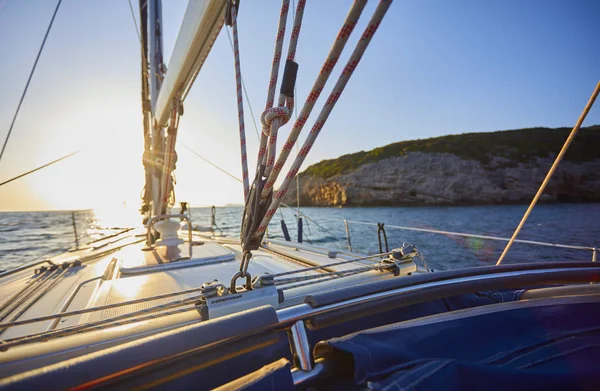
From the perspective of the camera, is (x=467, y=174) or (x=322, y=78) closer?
(x=322, y=78)

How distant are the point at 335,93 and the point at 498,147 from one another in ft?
188

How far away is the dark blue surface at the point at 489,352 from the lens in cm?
64

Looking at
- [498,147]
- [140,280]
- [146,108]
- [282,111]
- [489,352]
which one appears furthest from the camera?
[498,147]

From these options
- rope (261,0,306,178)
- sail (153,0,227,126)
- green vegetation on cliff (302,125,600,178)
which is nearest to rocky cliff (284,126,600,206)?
green vegetation on cliff (302,125,600,178)

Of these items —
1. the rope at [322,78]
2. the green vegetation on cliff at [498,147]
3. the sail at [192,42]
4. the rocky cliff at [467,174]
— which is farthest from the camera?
the green vegetation on cliff at [498,147]

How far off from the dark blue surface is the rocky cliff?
44.9 metres

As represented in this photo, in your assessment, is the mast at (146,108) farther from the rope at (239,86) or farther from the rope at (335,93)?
the rope at (335,93)

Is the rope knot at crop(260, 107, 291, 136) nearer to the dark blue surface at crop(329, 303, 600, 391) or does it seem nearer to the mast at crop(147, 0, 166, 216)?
the dark blue surface at crop(329, 303, 600, 391)

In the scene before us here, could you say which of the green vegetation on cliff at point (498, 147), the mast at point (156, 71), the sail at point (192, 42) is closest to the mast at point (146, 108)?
the mast at point (156, 71)

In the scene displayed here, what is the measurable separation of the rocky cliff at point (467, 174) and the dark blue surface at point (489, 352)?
44.9m

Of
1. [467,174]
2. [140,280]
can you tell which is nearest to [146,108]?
[140,280]

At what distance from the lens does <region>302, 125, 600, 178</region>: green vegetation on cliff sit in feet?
135

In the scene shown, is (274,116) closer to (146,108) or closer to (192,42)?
(192,42)

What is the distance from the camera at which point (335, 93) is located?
863 millimetres
